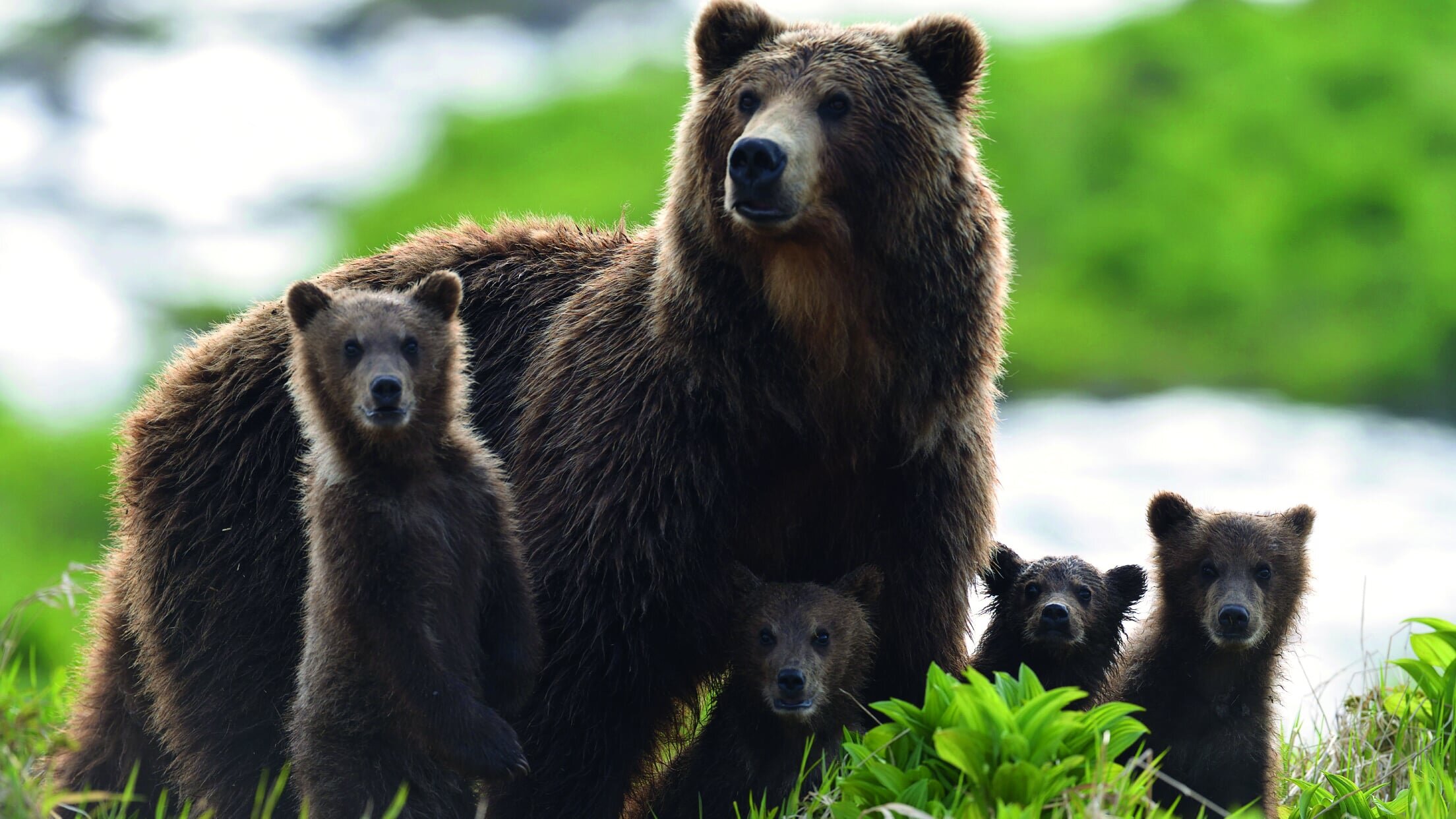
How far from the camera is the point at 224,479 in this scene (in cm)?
671

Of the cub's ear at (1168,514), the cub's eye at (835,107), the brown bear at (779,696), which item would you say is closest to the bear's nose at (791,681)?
the brown bear at (779,696)

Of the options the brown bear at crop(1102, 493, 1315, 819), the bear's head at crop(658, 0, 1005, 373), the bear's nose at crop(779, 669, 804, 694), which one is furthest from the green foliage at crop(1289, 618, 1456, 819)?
the bear's head at crop(658, 0, 1005, 373)

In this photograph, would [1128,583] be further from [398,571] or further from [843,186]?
[398,571]

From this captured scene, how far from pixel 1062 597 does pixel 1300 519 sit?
3.67ft

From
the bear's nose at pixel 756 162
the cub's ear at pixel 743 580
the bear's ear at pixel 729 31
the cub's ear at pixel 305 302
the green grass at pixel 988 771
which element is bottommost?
the green grass at pixel 988 771

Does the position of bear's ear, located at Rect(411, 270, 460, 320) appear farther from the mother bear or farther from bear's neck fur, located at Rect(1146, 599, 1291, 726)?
bear's neck fur, located at Rect(1146, 599, 1291, 726)

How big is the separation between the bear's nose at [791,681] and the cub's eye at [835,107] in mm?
2087

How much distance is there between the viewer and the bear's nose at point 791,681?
243 inches

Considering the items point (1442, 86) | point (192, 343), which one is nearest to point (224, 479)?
point (192, 343)

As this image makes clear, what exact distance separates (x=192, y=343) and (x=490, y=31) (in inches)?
1178

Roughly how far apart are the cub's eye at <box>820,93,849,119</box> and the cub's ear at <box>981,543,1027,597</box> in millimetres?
2157

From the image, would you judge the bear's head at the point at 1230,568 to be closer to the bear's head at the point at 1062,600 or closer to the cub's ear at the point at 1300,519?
the cub's ear at the point at 1300,519

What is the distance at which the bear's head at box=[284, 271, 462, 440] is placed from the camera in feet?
17.5

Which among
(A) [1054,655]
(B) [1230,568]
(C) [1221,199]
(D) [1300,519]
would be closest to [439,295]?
Result: (A) [1054,655]
